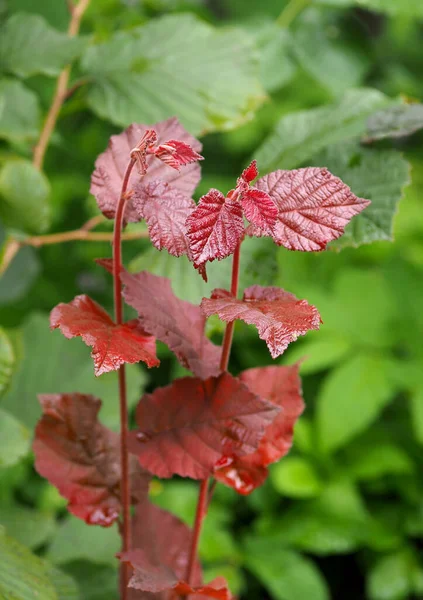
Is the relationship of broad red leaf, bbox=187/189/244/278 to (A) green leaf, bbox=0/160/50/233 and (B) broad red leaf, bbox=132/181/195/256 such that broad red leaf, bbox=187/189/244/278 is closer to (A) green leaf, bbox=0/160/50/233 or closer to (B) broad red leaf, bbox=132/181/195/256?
(B) broad red leaf, bbox=132/181/195/256

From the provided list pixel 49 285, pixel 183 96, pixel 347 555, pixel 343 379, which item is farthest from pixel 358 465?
pixel 183 96

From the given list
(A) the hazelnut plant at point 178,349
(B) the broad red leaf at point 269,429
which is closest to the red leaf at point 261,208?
(A) the hazelnut plant at point 178,349

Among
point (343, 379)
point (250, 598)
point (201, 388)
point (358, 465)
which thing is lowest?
point (250, 598)

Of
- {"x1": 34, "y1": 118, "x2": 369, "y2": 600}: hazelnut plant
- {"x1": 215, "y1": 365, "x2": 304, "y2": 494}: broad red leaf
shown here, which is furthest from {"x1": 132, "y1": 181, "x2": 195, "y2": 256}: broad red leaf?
{"x1": 215, "y1": 365, "x2": 304, "y2": 494}: broad red leaf

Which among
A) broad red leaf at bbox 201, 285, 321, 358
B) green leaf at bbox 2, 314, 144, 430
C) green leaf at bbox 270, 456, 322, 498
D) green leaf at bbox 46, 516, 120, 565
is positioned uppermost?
broad red leaf at bbox 201, 285, 321, 358

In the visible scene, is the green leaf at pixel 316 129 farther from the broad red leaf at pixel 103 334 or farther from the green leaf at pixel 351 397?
the green leaf at pixel 351 397

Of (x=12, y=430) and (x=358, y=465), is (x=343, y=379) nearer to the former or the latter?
(x=358, y=465)

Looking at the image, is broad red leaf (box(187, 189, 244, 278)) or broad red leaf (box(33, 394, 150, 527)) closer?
broad red leaf (box(187, 189, 244, 278))
